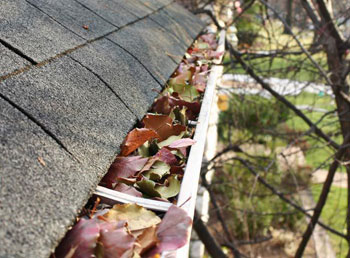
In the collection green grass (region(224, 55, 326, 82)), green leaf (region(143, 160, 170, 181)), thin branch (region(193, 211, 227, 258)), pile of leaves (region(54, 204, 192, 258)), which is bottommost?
thin branch (region(193, 211, 227, 258))

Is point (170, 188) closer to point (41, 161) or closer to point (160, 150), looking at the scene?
point (160, 150)

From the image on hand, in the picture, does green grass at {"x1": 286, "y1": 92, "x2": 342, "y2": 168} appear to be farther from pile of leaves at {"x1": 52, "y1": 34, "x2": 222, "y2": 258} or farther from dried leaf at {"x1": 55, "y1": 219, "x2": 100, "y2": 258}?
dried leaf at {"x1": 55, "y1": 219, "x2": 100, "y2": 258}

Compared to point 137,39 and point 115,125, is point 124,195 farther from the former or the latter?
point 137,39

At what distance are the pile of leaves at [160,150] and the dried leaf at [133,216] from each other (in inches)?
5.2

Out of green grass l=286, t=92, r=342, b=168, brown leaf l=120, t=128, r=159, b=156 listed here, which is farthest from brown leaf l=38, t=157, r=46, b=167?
green grass l=286, t=92, r=342, b=168

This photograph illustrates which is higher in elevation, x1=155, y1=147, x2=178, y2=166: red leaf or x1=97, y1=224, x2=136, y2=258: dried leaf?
x1=97, y1=224, x2=136, y2=258: dried leaf

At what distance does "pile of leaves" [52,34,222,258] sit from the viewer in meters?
0.81

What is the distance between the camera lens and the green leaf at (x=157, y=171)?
1.18m

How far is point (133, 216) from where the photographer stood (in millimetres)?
929

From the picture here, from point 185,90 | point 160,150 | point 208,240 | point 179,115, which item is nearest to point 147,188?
point 160,150

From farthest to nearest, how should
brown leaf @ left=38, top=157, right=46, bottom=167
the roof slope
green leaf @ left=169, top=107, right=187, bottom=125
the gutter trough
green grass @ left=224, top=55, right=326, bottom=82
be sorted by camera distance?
green grass @ left=224, top=55, right=326, bottom=82 < green leaf @ left=169, top=107, right=187, bottom=125 < the gutter trough < brown leaf @ left=38, top=157, right=46, bottom=167 < the roof slope

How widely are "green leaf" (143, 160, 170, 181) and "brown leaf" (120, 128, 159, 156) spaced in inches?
3.3

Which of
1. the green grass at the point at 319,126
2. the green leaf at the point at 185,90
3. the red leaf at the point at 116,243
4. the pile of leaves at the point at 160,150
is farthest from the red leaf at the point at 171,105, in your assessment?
the green grass at the point at 319,126

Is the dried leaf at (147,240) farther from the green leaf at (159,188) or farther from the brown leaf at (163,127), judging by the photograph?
the brown leaf at (163,127)
